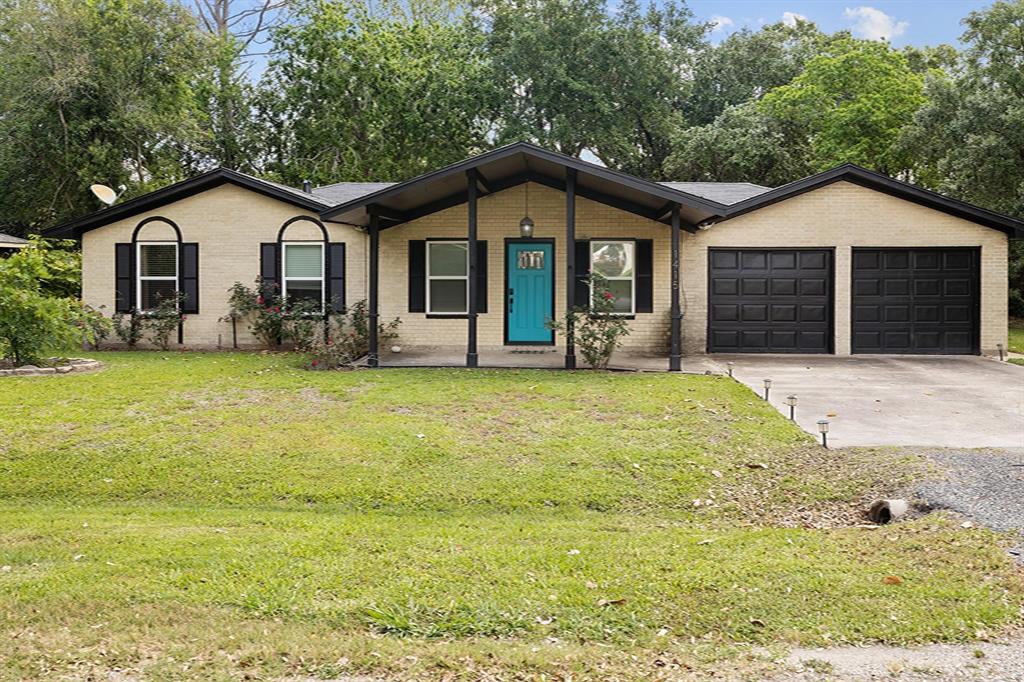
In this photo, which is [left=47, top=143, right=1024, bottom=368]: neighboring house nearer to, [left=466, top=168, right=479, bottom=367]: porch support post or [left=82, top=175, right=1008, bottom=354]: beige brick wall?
[left=82, top=175, right=1008, bottom=354]: beige brick wall

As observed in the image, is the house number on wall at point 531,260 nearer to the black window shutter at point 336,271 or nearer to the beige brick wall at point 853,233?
the beige brick wall at point 853,233

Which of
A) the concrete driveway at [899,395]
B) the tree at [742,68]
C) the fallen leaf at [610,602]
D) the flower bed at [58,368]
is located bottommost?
the fallen leaf at [610,602]

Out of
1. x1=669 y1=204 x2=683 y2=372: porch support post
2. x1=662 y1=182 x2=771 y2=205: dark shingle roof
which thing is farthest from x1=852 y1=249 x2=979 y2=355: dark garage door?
x1=669 y1=204 x2=683 y2=372: porch support post

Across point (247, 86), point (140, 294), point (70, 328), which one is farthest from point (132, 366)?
point (247, 86)

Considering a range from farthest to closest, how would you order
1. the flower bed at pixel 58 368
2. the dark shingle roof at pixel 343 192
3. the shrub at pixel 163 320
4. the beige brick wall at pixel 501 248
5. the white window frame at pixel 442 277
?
1. the dark shingle roof at pixel 343 192
2. the shrub at pixel 163 320
3. the white window frame at pixel 442 277
4. the beige brick wall at pixel 501 248
5. the flower bed at pixel 58 368

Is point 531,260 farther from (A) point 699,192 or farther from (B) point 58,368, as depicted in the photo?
(B) point 58,368

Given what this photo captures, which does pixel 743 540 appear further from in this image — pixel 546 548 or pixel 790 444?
pixel 790 444

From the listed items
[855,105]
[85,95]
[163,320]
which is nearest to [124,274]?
[163,320]

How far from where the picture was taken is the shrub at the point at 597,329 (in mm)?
12281

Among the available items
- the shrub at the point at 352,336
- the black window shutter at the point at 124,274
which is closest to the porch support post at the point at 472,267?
the shrub at the point at 352,336

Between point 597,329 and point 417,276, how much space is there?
15.0 feet

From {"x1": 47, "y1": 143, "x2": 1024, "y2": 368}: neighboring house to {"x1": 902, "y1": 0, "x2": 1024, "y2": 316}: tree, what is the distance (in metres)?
9.51

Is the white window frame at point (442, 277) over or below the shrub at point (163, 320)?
over

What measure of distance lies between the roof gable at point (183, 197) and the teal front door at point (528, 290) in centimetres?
385
